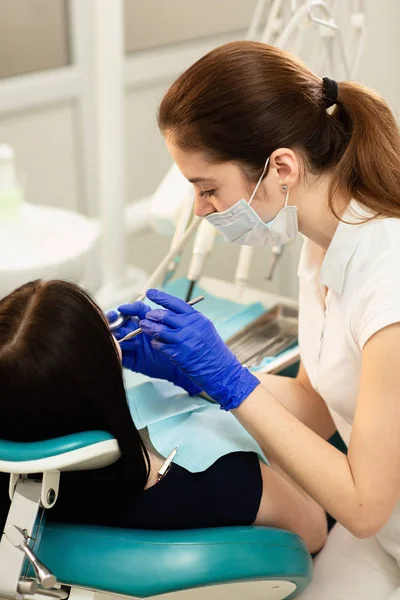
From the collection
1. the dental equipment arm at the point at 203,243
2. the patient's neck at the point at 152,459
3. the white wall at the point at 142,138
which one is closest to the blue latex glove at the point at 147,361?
the patient's neck at the point at 152,459

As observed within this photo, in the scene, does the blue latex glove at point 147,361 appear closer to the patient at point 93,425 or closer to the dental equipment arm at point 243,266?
the patient at point 93,425

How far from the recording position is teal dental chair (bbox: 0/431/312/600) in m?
1.01

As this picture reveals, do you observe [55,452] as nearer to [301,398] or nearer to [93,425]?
[93,425]

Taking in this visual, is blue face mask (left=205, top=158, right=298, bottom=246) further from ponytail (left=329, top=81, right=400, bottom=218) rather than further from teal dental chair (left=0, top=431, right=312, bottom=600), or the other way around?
teal dental chair (left=0, top=431, right=312, bottom=600)

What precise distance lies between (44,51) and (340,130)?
5.22ft

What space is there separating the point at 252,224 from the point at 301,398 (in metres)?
0.43

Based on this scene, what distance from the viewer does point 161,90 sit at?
3.03 meters

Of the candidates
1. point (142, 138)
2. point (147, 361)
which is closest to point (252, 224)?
point (147, 361)

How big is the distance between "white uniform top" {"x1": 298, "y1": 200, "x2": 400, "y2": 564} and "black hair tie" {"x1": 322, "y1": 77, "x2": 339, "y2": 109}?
173mm

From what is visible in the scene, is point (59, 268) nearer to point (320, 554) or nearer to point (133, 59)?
point (320, 554)

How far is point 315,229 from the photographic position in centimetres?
134

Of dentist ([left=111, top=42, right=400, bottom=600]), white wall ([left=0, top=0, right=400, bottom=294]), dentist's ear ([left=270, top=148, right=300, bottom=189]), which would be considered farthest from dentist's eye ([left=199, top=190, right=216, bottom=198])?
white wall ([left=0, top=0, right=400, bottom=294])

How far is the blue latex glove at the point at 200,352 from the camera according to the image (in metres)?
1.21

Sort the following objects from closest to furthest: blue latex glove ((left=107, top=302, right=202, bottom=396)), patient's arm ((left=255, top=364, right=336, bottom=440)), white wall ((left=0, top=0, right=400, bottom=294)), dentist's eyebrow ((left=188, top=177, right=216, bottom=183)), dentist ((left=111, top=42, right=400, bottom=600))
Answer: dentist ((left=111, top=42, right=400, bottom=600)) → dentist's eyebrow ((left=188, top=177, right=216, bottom=183)) → blue latex glove ((left=107, top=302, right=202, bottom=396)) → patient's arm ((left=255, top=364, right=336, bottom=440)) → white wall ((left=0, top=0, right=400, bottom=294))
